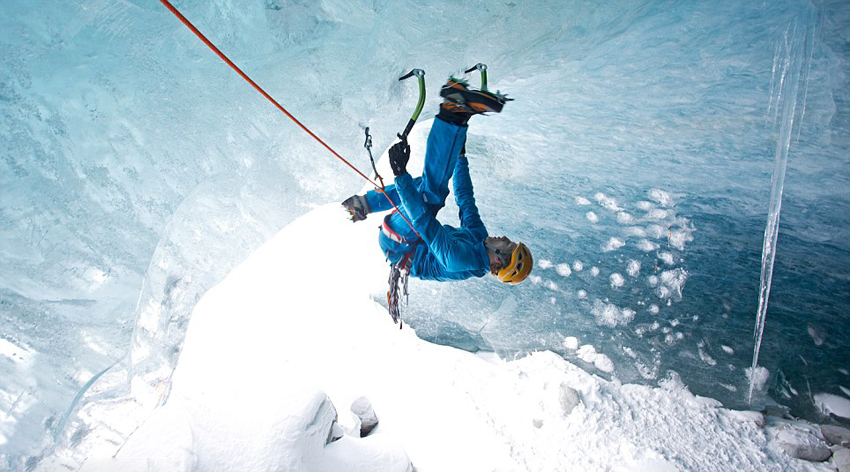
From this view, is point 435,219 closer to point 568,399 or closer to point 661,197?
point 568,399

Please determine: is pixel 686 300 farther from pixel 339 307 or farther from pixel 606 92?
pixel 339 307

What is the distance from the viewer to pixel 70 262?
373 centimetres

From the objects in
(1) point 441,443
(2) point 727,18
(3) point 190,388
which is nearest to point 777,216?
(2) point 727,18

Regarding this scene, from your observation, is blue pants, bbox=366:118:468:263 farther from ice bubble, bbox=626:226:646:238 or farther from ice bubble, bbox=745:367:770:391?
ice bubble, bbox=745:367:770:391

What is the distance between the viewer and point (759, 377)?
3596 millimetres

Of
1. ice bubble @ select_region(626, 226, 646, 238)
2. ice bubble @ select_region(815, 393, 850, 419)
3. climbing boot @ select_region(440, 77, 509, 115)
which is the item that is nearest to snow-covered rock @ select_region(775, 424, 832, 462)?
ice bubble @ select_region(815, 393, 850, 419)

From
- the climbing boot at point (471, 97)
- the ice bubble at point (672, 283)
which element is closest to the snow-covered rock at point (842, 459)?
the ice bubble at point (672, 283)

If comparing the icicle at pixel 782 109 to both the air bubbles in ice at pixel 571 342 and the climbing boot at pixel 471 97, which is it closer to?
the air bubbles in ice at pixel 571 342

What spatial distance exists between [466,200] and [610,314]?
250cm

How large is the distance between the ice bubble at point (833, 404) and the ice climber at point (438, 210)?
3.39 meters

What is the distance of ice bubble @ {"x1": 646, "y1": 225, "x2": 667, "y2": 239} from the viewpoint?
3947mm

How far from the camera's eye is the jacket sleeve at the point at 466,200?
2.55 metres

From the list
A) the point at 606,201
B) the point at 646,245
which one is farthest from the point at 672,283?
the point at 606,201

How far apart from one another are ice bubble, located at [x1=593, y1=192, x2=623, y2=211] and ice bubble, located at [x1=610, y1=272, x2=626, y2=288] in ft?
2.34
